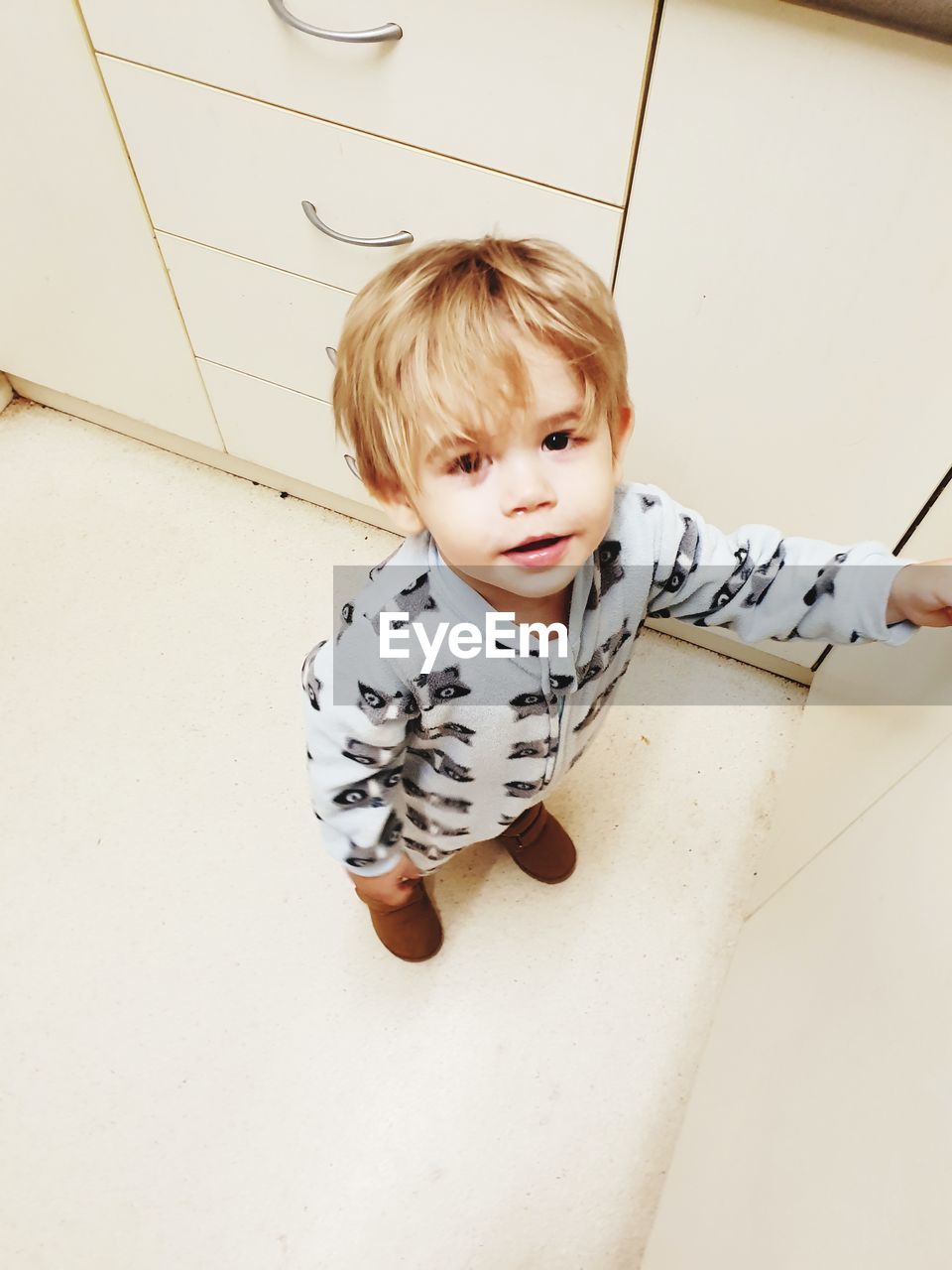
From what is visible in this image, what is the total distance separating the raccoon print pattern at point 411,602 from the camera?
651mm

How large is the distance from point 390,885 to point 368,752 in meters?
0.18

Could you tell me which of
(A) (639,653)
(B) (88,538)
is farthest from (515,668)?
(B) (88,538)

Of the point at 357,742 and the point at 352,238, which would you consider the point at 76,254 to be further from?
the point at 357,742

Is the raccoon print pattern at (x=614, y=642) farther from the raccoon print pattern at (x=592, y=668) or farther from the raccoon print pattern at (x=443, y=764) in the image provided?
the raccoon print pattern at (x=443, y=764)

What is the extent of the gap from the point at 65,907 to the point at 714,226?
0.98 meters

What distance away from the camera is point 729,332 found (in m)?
0.84

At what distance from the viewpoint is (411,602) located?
656mm

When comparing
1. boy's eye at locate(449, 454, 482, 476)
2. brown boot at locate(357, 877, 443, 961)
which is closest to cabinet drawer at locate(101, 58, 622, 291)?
boy's eye at locate(449, 454, 482, 476)

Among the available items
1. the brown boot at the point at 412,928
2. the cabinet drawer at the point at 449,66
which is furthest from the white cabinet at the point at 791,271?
the brown boot at the point at 412,928

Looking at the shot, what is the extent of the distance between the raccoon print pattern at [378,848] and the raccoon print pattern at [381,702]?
4.8 inches

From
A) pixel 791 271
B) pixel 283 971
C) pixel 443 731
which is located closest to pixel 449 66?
pixel 791 271

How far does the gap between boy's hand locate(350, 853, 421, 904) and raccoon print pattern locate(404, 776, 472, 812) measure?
58 millimetres

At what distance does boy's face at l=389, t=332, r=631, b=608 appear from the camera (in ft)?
1.81

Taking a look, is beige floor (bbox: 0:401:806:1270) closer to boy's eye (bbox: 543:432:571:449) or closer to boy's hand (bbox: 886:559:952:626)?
boy's hand (bbox: 886:559:952:626)
